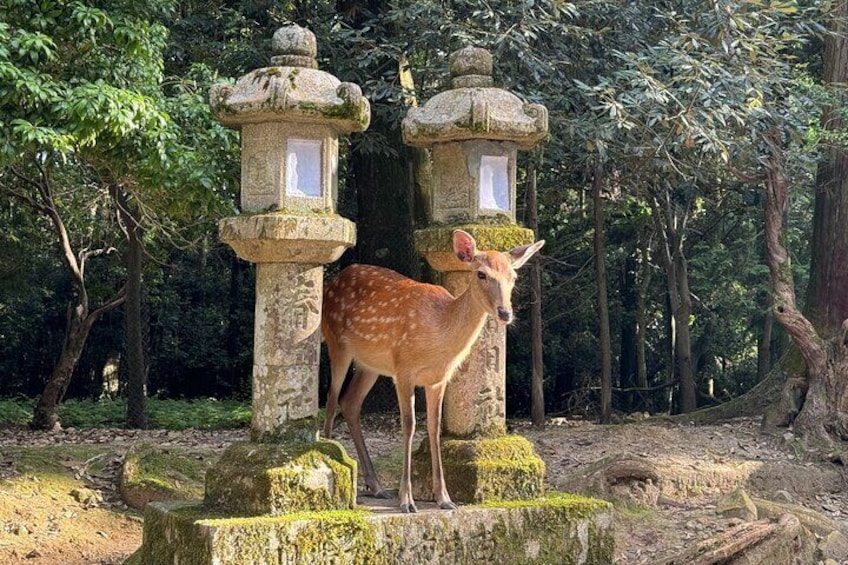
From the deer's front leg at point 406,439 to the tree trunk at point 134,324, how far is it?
25.5 ft

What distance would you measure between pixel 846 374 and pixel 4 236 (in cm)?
1224

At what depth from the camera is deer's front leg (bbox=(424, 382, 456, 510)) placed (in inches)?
227

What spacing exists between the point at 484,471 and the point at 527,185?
23.2 ft

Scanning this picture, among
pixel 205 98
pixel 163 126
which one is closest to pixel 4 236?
pixel 205 98

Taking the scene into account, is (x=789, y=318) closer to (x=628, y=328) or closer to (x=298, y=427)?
(x=628, y=328)

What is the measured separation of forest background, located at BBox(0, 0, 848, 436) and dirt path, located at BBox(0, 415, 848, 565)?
1.17 m

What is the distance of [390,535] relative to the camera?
17.8 ft

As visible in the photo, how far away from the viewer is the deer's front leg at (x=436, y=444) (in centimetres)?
576

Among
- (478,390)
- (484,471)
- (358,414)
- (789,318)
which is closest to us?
(484,471)

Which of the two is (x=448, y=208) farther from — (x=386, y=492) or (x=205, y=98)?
(x=205, y=98)

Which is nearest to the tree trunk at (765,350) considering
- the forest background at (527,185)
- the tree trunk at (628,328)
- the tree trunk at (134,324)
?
the forest background at (527,185)

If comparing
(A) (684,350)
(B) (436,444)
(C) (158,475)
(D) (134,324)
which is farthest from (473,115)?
(A) (684,350)

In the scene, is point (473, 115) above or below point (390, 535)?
above

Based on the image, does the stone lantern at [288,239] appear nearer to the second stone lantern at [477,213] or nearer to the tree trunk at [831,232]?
the second stone lantern at [477,213]
